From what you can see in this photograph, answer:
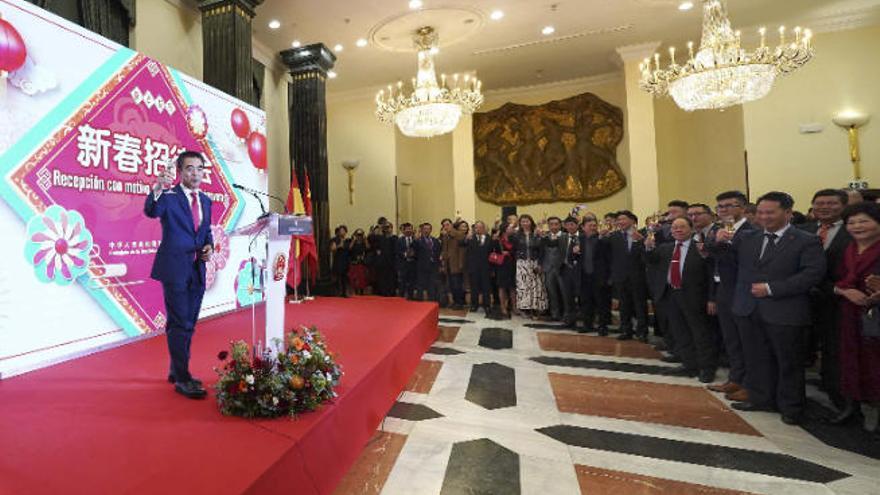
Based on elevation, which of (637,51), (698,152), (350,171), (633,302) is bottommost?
(633,302)

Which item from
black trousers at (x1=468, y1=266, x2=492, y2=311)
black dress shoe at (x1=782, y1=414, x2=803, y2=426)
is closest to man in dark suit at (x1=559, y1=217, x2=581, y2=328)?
black trousers at (x1=468, y1=266, x2=492, y2=311)

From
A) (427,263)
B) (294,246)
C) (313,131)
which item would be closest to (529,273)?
(427,263)

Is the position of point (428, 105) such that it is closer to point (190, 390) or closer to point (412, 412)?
point (412, 412)

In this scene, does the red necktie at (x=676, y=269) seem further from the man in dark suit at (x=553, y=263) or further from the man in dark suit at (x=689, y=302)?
the man in dark suit at (x=553, y=263)

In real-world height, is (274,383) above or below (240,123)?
below

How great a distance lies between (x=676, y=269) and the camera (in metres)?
3.12

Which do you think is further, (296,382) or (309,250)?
(309,250)

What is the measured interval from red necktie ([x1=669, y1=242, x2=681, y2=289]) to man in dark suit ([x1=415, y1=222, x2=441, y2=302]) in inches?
141

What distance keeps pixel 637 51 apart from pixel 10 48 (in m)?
7.54

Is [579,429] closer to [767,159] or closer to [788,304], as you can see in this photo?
[788,304]

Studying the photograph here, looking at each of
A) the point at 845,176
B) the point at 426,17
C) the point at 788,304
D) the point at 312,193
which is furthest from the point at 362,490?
the point at 845,176

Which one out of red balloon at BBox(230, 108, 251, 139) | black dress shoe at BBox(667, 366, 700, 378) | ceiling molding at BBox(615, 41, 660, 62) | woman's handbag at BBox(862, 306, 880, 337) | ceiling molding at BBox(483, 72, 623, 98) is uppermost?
ceiling molding at BBox(483, 72, 623, 98)

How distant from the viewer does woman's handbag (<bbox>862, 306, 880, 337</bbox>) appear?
1935 mm

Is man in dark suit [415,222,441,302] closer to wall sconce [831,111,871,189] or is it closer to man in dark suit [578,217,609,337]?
man in dark suit [578,217,609,337]
